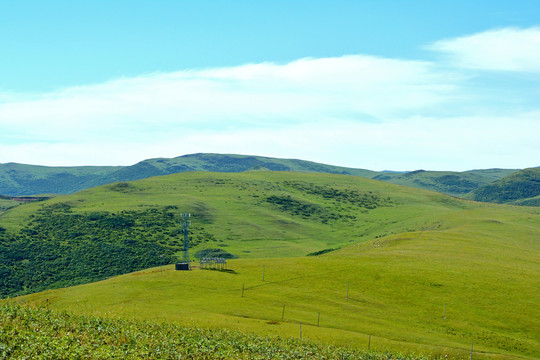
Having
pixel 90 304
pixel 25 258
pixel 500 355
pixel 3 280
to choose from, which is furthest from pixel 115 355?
pixel 25 258

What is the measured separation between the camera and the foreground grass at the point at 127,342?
31.1m

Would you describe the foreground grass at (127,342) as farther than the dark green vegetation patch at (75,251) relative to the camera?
No

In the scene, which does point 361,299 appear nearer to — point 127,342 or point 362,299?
point 362,299

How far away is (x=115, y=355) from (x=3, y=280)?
12774 centimetres

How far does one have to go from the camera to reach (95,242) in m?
175

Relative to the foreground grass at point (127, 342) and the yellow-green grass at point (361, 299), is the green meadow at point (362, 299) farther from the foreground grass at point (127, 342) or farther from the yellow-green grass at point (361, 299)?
the foreground grass at point (127, 342)

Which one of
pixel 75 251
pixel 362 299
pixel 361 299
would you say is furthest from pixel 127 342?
pixel 75 251

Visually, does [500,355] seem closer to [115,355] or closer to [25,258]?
[115,355]

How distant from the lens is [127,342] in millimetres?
37219

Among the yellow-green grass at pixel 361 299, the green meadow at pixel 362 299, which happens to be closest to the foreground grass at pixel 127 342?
the green meadow at pixel 362 299

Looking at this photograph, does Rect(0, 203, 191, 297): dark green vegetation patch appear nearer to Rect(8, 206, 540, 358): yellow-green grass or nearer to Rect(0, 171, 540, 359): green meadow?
Rect(0, 171, 540, 359): green meadow

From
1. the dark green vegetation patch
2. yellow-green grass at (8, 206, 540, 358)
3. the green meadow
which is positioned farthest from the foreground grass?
the dark green vegetation patch

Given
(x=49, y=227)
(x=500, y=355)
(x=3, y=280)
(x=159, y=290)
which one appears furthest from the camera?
(x=49, y=227)

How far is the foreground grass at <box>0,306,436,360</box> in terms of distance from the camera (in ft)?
102
